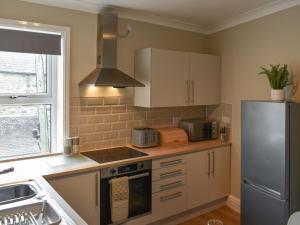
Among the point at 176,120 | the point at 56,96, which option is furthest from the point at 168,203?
the point at 56,96

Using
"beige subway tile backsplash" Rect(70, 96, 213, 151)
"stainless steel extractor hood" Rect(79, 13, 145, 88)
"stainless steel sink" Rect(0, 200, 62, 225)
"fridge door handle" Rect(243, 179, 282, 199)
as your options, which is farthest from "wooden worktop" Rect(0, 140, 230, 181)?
"stainless steel extractor hood" Rect(79, 13, 145, 88)

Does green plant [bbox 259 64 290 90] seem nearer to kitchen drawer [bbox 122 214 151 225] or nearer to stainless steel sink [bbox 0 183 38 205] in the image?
kitchen drawer [bbox 122 214 151 225]

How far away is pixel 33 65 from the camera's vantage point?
258 centimetres

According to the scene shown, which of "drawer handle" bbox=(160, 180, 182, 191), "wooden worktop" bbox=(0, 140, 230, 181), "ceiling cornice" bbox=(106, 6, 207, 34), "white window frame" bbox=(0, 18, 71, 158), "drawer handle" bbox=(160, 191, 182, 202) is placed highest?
"ceiling cornice" bbox=(106, 6, 207, 34)

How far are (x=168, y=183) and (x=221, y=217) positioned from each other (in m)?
0.91

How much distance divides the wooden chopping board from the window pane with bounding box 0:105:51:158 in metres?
1.25

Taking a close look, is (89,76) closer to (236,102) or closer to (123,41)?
(123,41)

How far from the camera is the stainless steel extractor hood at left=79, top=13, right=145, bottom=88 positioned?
259 centimetres

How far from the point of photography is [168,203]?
279 cm

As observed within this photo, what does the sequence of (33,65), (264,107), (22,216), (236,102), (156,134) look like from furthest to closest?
(236,102) < (156,134) < (33,65) < (264,107) < (22,216)

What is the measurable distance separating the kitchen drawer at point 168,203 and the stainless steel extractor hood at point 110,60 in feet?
3.95

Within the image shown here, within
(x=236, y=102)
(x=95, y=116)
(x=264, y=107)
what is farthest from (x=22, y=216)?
(x=236, y=102)

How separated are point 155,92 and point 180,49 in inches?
35.0

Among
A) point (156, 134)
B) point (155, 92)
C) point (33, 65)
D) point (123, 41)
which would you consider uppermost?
point (123, 41)
